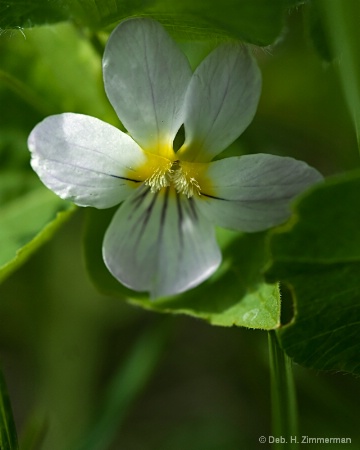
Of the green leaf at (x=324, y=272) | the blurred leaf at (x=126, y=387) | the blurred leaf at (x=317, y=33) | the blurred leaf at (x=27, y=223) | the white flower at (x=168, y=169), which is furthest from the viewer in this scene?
the blurred leaf at (x=126, y=387)

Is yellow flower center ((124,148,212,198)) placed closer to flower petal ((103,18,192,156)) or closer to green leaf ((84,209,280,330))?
flower petal ((103,18,192,156))

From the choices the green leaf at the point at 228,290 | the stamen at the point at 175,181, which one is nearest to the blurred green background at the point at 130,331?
the green leaf at the point at 228,290

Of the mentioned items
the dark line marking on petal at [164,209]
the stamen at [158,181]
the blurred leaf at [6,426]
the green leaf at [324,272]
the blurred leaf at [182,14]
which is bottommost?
the blurred leaf at [6,426]

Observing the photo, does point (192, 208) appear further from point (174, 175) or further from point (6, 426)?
point (6, 426)

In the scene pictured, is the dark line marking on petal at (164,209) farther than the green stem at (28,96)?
No

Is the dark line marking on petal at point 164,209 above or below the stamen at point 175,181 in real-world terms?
below

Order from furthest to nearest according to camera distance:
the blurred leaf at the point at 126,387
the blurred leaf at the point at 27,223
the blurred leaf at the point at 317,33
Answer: the blurred leaf at the point at 126,387, the blurred leaf at the point at 27,223, the blurred leaf at the point at 317,33

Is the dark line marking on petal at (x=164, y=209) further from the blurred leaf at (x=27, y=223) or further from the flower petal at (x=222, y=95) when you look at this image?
the blurred leaf at (x=27, y=223)
